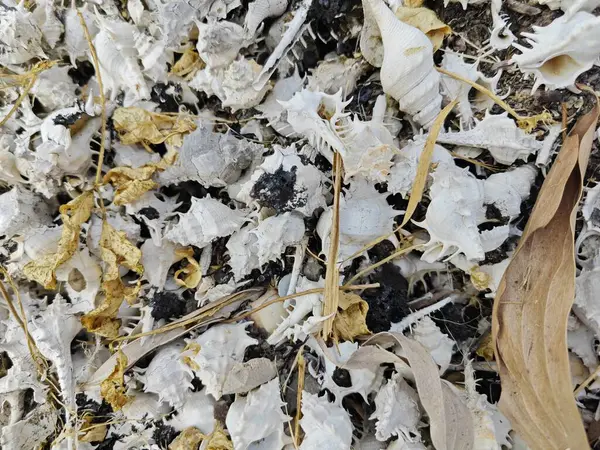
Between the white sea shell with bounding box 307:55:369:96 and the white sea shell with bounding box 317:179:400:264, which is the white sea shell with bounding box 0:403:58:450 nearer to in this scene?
the white sea shell with bounding box 317:179:400:264

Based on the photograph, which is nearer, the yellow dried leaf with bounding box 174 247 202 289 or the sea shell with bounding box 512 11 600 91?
the sea shell with bounding box 512 11 600 91

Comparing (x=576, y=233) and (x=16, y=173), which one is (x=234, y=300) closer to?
(x=16, y=173)

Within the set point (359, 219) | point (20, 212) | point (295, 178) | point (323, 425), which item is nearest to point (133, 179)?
point (20, 212)

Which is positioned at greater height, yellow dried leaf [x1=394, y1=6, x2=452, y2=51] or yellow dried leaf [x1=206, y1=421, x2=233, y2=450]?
yellow dried leaf [x1=394, y1=6, x2=452, y2=51]

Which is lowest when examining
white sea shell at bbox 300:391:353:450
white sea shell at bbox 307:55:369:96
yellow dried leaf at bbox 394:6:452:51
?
white sea shell at bbox 300:391:353:450

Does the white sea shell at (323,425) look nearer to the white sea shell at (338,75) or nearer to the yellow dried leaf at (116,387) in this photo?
the yellow dried leaf at (116,387)

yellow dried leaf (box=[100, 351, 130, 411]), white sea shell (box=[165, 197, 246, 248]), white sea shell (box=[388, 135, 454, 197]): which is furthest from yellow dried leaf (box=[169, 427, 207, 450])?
white sea shell (box=[388, 135, 454, 197])

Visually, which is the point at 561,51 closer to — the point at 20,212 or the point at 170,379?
the point at 170,379
